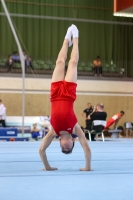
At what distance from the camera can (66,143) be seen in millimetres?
5652

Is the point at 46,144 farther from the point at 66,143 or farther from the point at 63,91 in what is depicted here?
the point at 63,91

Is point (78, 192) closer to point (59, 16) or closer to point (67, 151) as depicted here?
point (67, 151)

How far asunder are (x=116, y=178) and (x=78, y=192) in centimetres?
108

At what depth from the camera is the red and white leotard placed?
5.78 meters

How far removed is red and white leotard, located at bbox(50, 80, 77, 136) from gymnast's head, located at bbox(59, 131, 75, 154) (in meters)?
0.07

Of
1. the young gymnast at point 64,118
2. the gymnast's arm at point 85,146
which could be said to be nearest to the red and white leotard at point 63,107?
the young gymnast at point 64,118

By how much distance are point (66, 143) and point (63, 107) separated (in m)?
0.50

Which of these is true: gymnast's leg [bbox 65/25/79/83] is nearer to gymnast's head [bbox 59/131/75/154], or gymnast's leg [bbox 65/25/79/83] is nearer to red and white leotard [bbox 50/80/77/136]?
red and white leotard [bbox 50/80/77/136]

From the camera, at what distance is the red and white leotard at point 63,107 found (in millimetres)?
5781

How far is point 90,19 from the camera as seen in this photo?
85.3 ft

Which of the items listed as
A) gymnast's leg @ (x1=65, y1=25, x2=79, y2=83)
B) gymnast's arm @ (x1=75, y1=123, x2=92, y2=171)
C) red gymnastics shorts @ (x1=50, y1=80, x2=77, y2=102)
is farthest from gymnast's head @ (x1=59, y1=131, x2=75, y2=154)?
gymnast's leg @ (x1=65, y1=25, x2=79, y2=83)

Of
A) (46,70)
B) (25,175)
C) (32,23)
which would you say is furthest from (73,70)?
(32,23)

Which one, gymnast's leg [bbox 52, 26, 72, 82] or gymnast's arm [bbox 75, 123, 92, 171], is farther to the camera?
gymnast's leg [bbox 52, 26, 72, 82]

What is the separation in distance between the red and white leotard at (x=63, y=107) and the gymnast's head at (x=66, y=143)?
0.07m
